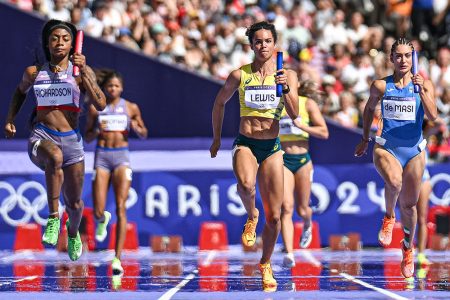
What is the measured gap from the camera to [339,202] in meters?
21.2

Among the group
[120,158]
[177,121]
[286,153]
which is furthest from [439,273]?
[177,121]

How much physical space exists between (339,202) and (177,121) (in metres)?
3.29

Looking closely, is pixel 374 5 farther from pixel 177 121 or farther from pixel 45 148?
pixel 45 148

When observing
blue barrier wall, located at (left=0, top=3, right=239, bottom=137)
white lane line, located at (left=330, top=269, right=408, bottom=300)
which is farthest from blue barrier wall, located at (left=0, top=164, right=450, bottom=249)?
white lane line, located at (left=330, top=269, right=408, bottom=300)

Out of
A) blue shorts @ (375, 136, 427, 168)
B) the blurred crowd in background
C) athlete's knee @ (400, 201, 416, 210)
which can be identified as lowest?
athlete's knee @ (400, 201, 416, 210)

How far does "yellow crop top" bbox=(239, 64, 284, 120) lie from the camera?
12.4 meters

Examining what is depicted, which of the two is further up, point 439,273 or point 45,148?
point 45,148

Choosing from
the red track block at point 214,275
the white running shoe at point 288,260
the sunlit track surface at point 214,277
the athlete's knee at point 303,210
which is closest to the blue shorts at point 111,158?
the sunlit track surface at point 214,277

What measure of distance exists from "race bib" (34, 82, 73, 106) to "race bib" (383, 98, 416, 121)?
3613 millimetres

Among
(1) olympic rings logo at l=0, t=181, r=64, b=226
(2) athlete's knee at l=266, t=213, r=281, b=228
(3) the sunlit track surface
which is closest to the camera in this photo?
(3) the sunlit track surface

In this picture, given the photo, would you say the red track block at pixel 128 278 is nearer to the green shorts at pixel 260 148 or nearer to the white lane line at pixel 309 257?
the green shorts at pixel 260 148

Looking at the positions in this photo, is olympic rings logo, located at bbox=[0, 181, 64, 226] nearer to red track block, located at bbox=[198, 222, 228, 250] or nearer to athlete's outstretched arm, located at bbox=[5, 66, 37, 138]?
red track block, located at bbox=[198, 222, 228, 250]

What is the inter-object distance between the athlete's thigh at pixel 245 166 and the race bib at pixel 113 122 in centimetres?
490

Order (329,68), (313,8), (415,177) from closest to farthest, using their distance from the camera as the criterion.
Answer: (415,177) < (329,68) < (313,8)
